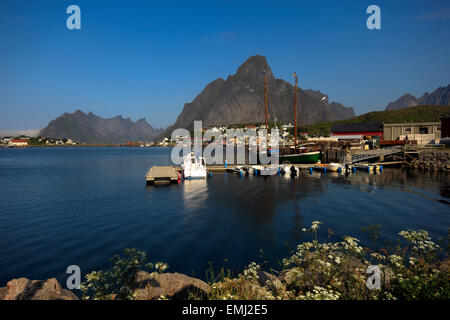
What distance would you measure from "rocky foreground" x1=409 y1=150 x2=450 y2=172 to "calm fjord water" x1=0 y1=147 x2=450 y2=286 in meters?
15.6

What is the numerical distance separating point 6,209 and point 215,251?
25410mm

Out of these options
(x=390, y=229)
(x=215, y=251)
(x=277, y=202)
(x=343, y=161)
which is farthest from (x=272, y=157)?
(x=215, y=251)

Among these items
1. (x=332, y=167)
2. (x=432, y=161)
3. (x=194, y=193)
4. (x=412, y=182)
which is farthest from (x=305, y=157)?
(x=194, y=193)

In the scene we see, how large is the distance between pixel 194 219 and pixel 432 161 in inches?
2201

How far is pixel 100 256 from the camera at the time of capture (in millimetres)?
14664

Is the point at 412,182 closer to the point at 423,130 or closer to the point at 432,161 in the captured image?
the point at 432,161

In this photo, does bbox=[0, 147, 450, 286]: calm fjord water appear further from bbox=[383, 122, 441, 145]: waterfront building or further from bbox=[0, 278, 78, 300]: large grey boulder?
bbox=[383, 122, 441, 145]: waterfront building

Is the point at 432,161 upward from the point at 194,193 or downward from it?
upward

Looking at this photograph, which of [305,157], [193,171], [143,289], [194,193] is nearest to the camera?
[143,289]

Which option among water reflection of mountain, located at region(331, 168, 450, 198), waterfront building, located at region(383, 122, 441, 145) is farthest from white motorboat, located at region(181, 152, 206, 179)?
waterfront building, located at region(383, 122, 441, 145)

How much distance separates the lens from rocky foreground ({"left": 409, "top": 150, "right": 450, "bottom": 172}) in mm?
49188

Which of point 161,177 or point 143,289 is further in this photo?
point 161,177

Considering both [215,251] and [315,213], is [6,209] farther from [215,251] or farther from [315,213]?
[315,213]

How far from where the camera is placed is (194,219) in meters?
22.0
